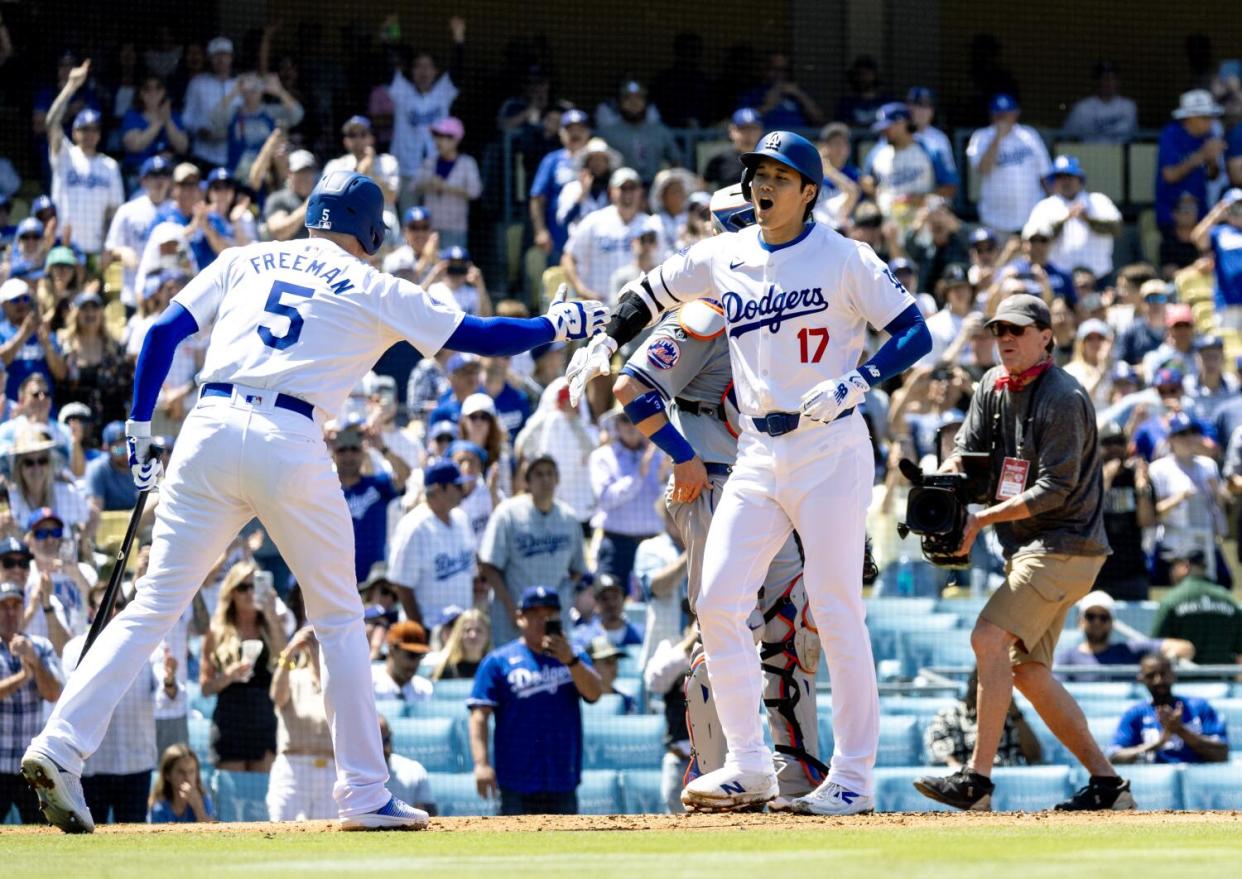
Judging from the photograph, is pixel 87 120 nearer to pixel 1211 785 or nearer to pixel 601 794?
pixel 601 794

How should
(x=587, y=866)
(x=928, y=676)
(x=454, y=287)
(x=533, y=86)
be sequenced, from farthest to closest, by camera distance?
(x=533, y=86) → (x=454, y=287) → (x=928, y=676) → (x=587, y=866)

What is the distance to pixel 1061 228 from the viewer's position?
51.5 feet

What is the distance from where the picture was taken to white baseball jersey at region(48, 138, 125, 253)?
14.6 meters

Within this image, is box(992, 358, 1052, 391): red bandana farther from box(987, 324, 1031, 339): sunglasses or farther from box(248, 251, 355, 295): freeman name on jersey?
box(248, 251, 355, 295): freeman name on jersey

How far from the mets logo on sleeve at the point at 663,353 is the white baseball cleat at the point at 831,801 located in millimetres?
1417

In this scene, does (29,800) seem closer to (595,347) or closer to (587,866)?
(595,347)

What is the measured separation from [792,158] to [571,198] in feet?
29.6

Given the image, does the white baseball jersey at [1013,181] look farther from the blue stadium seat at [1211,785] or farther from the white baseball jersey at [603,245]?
the blue stadium seat at [1211,785]

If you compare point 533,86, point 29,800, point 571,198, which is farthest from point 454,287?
point 29,800

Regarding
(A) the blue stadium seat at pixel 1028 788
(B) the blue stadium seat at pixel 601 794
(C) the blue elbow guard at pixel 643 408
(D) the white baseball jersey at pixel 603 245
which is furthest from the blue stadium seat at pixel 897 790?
(D) the white baseball jersey at pixel 603 245

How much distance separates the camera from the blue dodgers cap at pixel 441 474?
37.1 ft

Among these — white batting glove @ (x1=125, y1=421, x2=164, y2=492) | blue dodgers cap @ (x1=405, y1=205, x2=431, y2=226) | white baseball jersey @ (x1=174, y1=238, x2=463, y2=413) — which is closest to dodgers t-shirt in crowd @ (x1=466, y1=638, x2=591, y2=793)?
white batting glove @ (x1=125, y1=421, x2=164, y2=492)

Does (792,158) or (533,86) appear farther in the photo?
(533,86)

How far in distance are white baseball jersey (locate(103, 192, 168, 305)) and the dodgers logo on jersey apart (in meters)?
8.63
